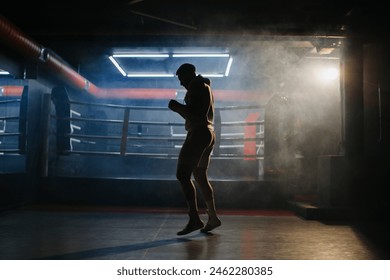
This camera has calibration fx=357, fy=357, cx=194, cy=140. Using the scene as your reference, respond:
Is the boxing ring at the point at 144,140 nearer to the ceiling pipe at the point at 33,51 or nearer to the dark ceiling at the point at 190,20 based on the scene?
the ceiling pipe at the point at 33,51

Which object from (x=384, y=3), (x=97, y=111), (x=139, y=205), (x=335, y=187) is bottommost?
(x=139, y=205)

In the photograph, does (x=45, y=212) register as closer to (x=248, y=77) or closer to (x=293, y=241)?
(x=293, y=241)

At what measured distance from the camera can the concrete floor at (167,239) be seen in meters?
2.75

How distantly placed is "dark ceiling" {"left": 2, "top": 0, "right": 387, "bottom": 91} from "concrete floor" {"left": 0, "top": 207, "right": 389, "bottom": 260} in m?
2.89

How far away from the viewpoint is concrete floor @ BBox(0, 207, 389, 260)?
275 centimetres

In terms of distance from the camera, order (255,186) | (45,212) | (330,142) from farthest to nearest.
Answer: (330,142) < (255,186) < (45,212)

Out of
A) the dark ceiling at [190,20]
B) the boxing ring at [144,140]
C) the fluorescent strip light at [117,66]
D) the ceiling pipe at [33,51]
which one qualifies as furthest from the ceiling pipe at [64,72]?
the fluorescent strip light at [117,66]

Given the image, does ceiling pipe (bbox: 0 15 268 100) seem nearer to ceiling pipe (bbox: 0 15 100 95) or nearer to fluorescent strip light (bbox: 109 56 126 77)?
ceiling pipe (bbox: 0 15 100 95)

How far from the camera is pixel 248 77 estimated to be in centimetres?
1210

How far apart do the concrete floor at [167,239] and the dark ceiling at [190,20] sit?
289 cm

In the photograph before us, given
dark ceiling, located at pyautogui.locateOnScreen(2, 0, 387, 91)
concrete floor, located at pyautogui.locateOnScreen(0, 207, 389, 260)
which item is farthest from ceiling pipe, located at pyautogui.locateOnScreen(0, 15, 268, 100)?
concrete floor, located at pyautogui.locateOnScreen(0, 207, 389, 260)

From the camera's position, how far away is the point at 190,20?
5715 mm

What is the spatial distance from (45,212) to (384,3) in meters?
5.70
